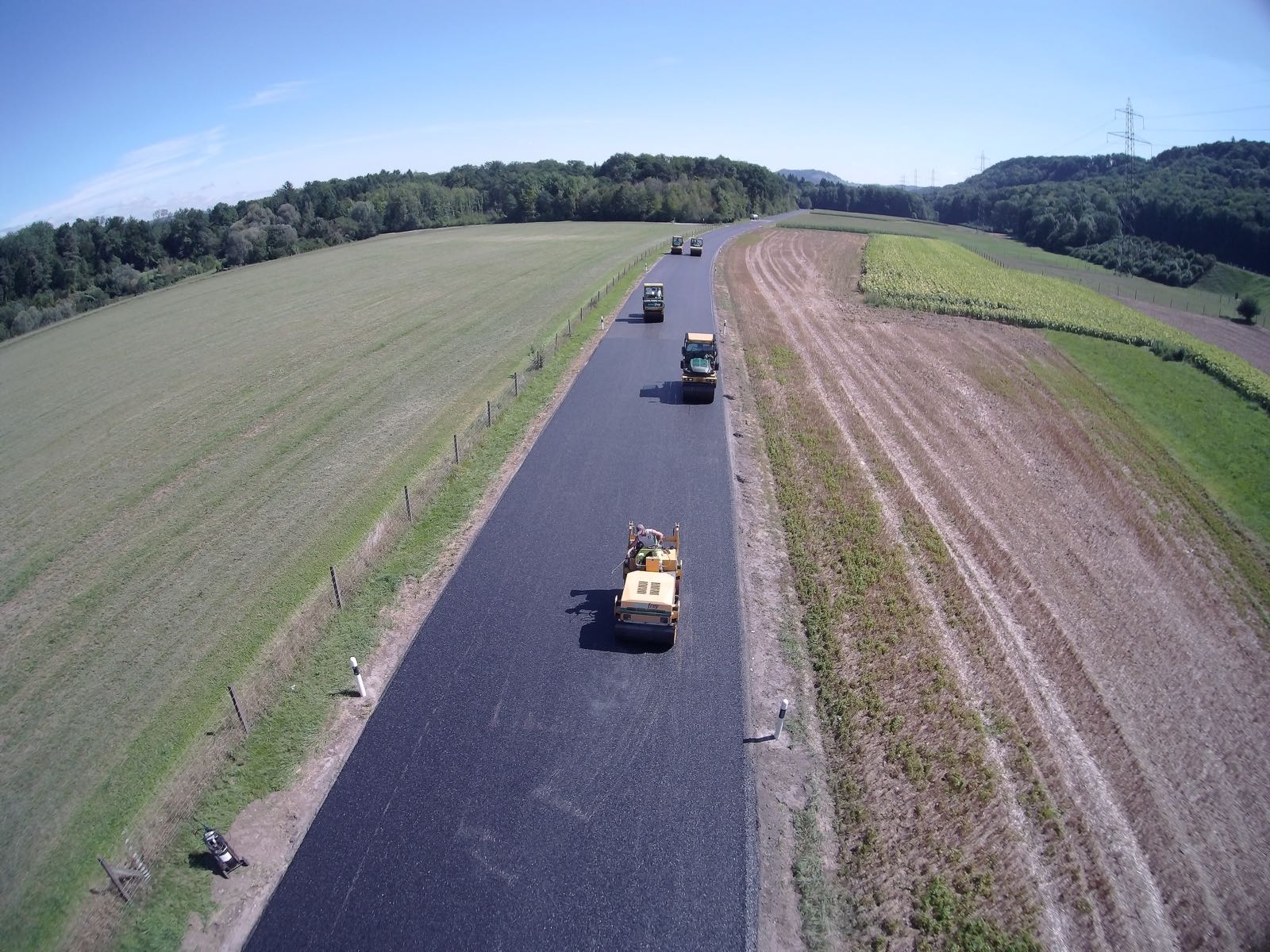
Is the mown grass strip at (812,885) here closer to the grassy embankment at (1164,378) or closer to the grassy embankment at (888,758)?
the grassy embankment at (888,758)

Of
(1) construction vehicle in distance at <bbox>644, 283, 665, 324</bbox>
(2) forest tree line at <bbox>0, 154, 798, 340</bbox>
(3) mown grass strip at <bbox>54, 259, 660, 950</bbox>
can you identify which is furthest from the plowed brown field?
(2) forest tree line at <bbox>0, 154, 798, 340</bbox>

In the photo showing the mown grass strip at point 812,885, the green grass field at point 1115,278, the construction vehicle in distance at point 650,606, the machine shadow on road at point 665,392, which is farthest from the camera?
the green grass field at point 1115,278

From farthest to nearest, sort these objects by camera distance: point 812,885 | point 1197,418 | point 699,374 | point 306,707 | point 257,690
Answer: point 1197,418
point 699,374
point 257,690
point 306,707
point 812,885

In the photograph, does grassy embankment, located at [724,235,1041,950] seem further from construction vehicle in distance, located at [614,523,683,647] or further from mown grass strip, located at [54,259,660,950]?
mown grass strip, located at [54,259,660,950]

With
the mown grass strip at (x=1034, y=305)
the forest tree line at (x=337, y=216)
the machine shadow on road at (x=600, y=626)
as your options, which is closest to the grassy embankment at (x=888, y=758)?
the machine shadow on road at (x=600, y=626)

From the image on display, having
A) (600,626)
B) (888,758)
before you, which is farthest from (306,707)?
(888,758)

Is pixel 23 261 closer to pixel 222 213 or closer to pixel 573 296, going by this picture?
pixel 222 213

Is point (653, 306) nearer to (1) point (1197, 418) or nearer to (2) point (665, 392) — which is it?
(2) point (665, 392)

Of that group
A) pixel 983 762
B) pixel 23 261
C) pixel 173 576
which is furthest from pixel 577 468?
pixel 23 261
